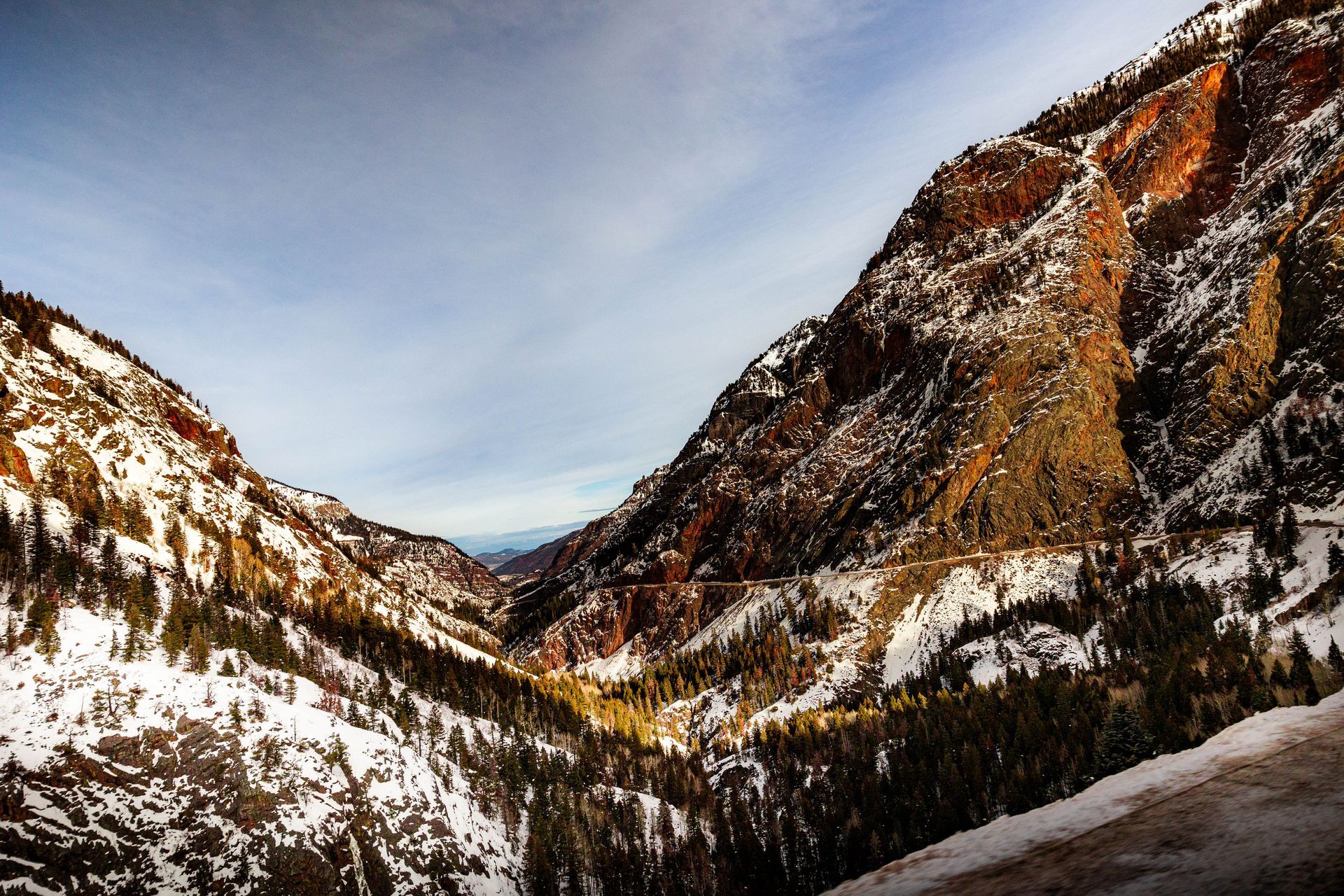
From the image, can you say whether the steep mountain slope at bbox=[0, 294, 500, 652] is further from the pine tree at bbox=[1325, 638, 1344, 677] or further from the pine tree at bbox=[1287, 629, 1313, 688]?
the pine tree at bbox=[1325, 638, 1344, 677]

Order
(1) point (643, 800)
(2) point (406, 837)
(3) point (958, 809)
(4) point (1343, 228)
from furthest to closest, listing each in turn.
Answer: (4) point (1343, 228) < (1) point (643, 800) < (3) point (958, 809) < (2) point (406, 837)

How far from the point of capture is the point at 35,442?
123 m

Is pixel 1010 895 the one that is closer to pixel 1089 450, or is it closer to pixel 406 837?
pixel 406 837

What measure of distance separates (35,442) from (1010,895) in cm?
16935

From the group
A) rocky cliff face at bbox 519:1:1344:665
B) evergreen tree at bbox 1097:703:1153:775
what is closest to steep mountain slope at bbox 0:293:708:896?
evergreen tree at bbox 1097:703:1153:775

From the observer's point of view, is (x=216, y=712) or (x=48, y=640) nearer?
(x=48, y=640)

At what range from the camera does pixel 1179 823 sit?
16.9 ft

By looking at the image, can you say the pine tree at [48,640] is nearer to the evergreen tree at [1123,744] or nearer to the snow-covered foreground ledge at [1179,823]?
the snow-covered foreground ledge at [1179,823]

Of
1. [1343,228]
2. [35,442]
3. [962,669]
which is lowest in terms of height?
[962,669]

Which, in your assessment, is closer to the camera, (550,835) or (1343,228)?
(550,835)

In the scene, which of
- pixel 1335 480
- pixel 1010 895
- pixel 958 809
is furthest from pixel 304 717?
pixel 1335 480

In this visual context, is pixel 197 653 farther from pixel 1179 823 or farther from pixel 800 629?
pixel 800 629

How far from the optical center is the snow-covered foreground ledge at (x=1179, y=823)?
4.37 metres

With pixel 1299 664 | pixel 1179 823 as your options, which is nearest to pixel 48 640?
pixel 1179 823
